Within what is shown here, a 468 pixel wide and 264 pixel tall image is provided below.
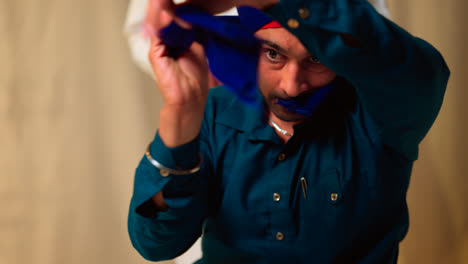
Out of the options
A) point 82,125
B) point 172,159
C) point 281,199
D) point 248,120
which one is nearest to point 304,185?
point 281,199

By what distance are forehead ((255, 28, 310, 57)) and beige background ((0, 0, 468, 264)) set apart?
2.20 feet

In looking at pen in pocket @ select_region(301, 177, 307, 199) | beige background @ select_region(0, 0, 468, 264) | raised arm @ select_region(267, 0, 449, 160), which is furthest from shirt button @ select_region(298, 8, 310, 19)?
beige background @ select_region(0, 0, 468, 264)

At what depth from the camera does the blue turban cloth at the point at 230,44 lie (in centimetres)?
64

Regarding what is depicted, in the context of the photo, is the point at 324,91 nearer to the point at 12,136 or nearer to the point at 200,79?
the point at 200,79

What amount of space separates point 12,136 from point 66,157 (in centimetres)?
15

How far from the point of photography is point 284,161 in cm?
84

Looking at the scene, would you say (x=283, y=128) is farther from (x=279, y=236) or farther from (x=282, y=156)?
(x=279, y=236)

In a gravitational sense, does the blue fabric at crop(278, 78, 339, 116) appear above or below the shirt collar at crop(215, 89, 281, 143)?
above

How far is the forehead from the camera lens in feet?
2.25

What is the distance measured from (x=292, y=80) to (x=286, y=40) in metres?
0.06

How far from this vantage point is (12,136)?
123cm

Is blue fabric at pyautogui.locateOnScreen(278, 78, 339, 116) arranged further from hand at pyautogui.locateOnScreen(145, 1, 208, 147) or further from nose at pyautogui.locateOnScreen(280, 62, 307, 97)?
hand at pyautogui.locateOnScreen(145, 1, 208, 147)

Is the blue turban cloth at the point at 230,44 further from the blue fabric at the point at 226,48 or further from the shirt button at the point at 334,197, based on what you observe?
the shirt button at the point at 334,197

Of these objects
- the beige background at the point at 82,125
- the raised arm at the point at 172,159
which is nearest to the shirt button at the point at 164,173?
the raised arm at the point at 172,159
